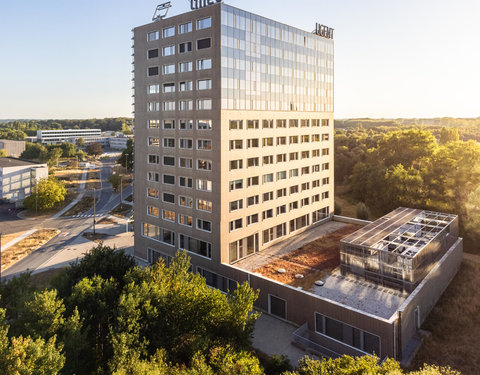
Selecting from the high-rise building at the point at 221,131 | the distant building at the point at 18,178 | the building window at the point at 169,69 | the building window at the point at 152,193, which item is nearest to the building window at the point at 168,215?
the high-rise building at the point at 221,131

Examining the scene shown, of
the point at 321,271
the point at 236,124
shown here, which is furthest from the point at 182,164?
the point at 321,271

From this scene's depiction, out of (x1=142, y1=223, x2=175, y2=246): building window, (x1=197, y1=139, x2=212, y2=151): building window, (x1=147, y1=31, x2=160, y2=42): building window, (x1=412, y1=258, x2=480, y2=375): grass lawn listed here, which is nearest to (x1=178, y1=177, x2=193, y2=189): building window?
(x1=197, y1=139, x2=212, y2=151): building window

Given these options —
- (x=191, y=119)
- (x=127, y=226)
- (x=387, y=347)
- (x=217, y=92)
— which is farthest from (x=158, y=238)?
(x=387, y=347)

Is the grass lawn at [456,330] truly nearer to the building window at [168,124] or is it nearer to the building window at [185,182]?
the building window at [185,182]

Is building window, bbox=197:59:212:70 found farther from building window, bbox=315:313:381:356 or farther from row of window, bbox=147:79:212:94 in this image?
Answer: building window, bbox=315:313:381:356

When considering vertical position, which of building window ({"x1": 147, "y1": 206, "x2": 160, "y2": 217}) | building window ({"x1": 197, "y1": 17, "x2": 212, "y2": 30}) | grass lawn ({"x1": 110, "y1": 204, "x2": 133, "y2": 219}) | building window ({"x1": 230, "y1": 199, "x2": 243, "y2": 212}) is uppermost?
building window ({"x1": 197, "y1": 17, "x2": 212, "y2": 30})

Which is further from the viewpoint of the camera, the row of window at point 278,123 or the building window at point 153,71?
the building window at point 153,71
